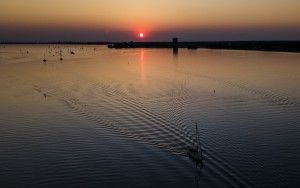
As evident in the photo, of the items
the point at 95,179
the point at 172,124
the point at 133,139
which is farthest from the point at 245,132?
the point at 95,179

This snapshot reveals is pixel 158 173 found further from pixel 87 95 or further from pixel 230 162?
pixel 87 95

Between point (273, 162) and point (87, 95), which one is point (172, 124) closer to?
point (273, 162)

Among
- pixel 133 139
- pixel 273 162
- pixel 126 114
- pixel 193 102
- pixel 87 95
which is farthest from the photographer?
pixel 87 95

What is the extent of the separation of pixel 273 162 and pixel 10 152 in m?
11.7

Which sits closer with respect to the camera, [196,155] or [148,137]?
[196,155]

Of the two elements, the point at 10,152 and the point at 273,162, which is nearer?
the point at 273,162

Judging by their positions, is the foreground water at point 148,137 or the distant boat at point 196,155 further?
the distant boat at point 196,155

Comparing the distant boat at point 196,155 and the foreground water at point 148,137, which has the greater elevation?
the distant boat at point 196,155

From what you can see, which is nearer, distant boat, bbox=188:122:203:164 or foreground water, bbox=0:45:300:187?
foreground water, bbox=0:45:300:187

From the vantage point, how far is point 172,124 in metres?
23.5

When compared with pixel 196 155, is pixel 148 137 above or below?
below

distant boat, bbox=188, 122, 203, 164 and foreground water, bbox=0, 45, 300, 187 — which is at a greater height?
distant boat, bbox=188, 122, 203, 164

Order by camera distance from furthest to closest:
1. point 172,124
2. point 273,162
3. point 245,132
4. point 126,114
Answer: point 126,114 → point 172,124 → point 245,132 → point 273,162

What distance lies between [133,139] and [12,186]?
7.22 meters
